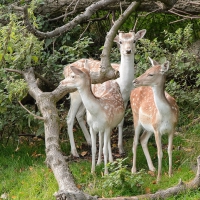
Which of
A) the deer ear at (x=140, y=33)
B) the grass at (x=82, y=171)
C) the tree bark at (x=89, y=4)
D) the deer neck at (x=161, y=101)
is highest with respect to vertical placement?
the tree bark at (x=89, y=4)

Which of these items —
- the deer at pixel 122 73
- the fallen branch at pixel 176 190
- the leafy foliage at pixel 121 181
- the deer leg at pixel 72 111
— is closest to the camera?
the fallen branch at pixel 176 190

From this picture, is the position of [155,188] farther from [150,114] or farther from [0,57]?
[0,57]

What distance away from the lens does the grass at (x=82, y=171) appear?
21.8 feet

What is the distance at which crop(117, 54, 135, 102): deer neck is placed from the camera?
8086 millimetres

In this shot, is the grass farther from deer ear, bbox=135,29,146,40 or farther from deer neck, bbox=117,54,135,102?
deer ear, bbox=135,29,146,40

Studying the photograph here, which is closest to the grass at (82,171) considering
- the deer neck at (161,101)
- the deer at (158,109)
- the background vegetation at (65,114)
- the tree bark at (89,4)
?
the background vegetation at (65,114)

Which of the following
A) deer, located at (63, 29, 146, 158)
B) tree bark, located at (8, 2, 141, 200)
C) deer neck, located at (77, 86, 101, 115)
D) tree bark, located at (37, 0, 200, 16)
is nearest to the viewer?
tree bark, located at (8, 2, 141, 200)

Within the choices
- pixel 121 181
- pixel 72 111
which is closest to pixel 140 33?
pixel 72 111

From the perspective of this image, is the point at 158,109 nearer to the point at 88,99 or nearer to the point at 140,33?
the point at 88,99

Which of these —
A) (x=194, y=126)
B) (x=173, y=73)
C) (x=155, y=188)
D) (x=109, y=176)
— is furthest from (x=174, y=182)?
(x=173, y=73)

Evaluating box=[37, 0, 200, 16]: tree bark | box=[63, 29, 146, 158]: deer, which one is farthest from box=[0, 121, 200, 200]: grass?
box=[37, 0, 200, 16]: tree bark

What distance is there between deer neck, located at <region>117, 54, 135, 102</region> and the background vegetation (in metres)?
0.41

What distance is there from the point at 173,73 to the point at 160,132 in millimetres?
2265

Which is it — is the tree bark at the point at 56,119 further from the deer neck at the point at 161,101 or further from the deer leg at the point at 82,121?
the deer leg at the point at 82,121
